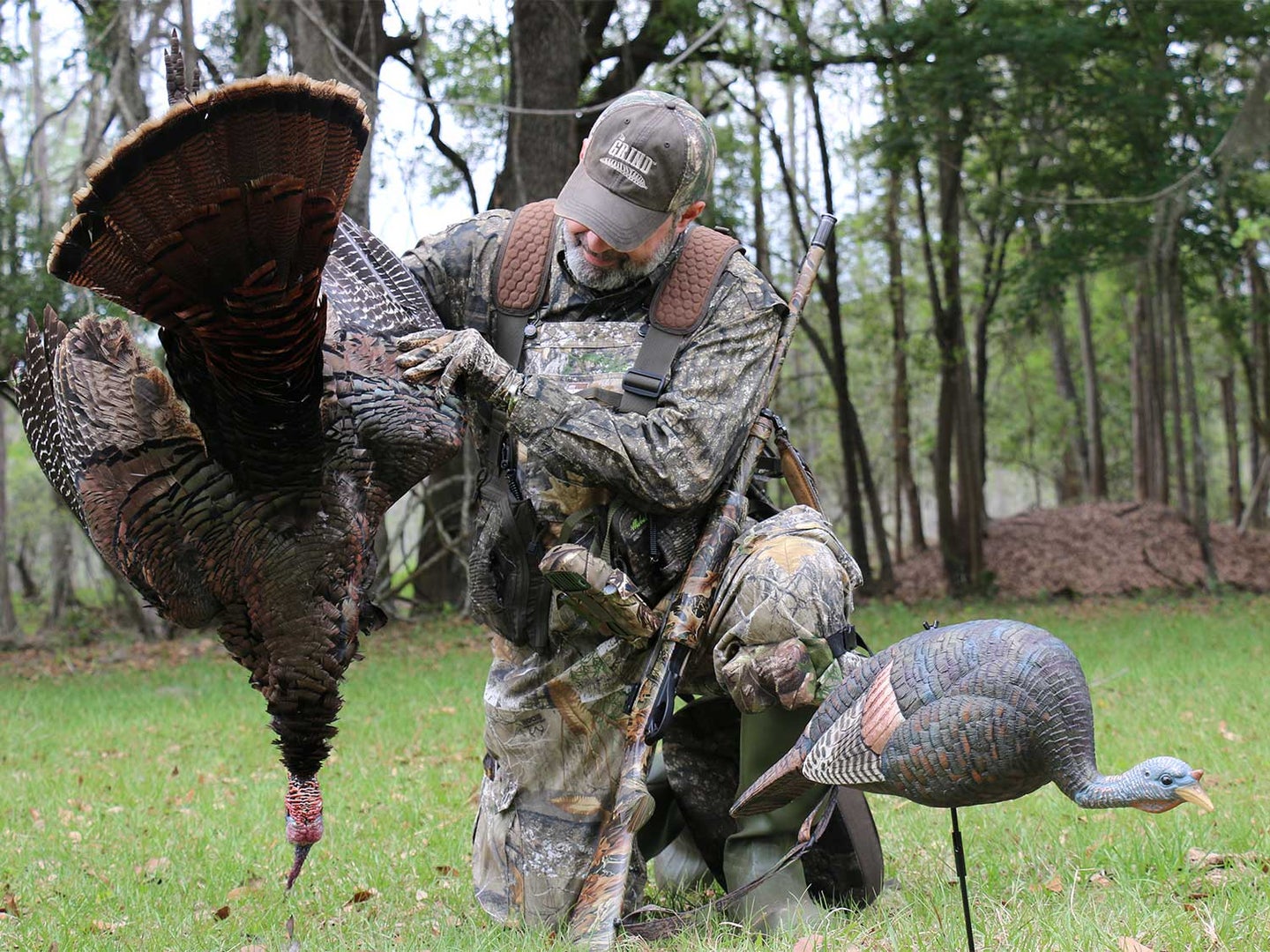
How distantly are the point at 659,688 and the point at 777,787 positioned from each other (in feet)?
1.99

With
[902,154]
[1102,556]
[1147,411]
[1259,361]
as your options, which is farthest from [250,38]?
[1259,361]

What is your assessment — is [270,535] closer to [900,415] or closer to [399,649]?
[399,649]

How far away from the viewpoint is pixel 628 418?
3383 mm

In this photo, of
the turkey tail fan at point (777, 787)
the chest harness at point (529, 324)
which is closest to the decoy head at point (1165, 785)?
the turkey tail fan at point (777, 787)

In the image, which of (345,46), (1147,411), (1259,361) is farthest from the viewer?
(1259,361)

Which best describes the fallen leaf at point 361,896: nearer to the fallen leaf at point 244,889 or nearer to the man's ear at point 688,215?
the fallen leaf at point 244,889

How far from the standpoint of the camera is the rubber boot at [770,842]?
335cm

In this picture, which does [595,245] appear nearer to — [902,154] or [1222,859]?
[1222,859]

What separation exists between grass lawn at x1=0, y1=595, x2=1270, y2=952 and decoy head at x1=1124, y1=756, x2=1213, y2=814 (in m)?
0.74

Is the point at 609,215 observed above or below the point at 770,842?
above

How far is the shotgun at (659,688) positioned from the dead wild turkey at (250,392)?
2.45ft

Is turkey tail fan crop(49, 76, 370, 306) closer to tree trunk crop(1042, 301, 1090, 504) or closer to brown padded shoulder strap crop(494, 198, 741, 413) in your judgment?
brown padded shoulder strap crop(494, 198, 741, 413)

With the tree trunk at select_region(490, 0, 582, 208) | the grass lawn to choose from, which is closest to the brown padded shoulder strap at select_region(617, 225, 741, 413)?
the grass lawn

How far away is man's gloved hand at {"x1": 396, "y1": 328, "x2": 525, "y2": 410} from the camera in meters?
3.04
